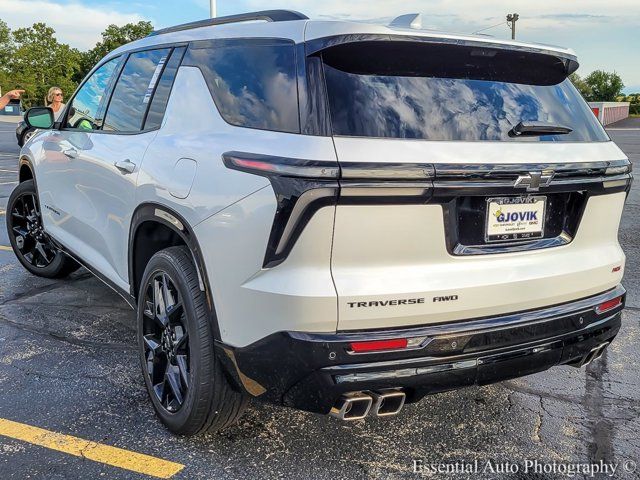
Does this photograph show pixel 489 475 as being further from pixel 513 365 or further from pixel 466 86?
pixel 466 86

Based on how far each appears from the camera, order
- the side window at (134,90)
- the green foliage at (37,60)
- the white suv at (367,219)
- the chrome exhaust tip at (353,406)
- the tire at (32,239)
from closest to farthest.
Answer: the white suv at (367,219) → the chrome exhaust tip at (353,406) → the side window at (134,90) → the tire at (32,239) → the green foliage at (37,60)

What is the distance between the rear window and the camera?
2.31 metres

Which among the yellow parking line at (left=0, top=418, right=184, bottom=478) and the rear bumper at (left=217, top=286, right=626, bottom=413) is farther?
the yellow parking line at (left=0, top=418, right=184, bottom=478)

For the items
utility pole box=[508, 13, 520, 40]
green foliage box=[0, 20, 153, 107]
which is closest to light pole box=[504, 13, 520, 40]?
utility pole box=[508, 13, 520, 40]

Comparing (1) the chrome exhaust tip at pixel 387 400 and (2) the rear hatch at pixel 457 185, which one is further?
(1) the chrome exhaust tip at pixel 387 400

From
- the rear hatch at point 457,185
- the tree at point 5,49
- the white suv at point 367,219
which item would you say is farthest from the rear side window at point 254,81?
the tree at point 5,49

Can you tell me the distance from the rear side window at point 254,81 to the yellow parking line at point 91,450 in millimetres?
A: 1500

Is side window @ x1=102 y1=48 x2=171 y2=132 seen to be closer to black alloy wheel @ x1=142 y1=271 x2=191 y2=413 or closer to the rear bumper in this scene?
black alloy wheel @ x1=142 y1=271 x2=191 y2=413

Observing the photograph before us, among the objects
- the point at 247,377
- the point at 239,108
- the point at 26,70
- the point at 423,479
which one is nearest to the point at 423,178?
the point at 239,108

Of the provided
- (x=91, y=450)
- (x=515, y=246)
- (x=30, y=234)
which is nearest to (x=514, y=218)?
(x=515, y=246)

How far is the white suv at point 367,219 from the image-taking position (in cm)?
222

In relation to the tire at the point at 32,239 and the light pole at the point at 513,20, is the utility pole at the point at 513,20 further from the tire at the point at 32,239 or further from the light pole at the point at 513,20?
the tire at the point at 32,239

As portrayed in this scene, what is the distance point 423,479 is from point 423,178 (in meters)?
1.30

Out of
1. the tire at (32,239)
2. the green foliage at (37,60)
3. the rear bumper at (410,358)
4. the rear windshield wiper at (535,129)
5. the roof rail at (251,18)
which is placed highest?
the roof rail at (251,18)
